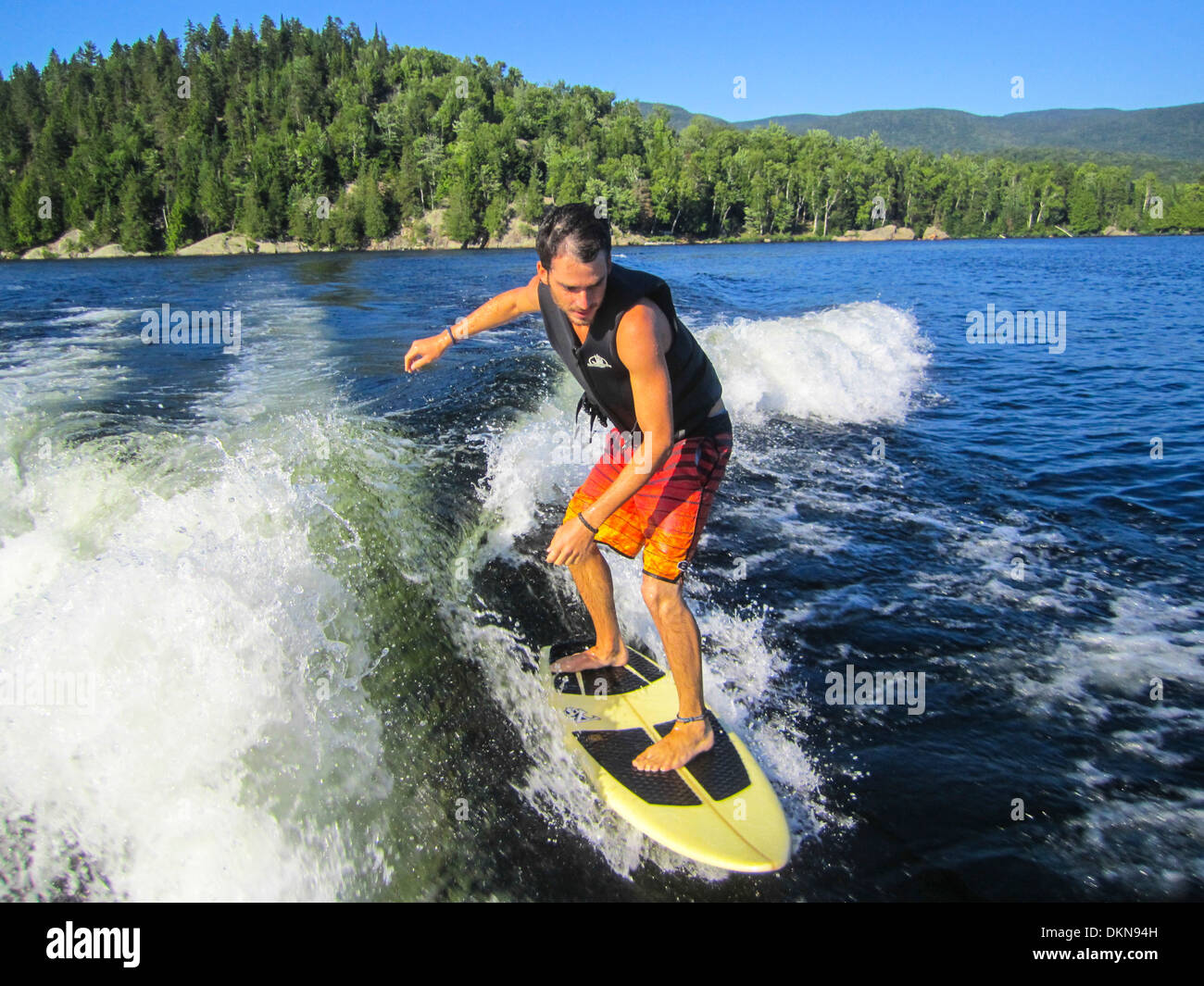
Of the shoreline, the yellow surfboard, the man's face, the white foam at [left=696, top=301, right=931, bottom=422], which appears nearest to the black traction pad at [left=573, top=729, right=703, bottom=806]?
the yellow surfboard

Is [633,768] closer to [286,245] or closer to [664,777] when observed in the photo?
[664,777]

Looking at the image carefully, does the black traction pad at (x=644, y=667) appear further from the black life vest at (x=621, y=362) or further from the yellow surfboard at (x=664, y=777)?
the black life vest at (x=621, y=362)

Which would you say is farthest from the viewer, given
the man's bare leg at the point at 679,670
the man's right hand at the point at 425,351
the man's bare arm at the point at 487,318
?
the man's right hand at the point at 425,351

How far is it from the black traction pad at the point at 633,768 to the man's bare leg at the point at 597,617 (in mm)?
587

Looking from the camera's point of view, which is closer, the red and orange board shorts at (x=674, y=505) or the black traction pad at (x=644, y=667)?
the red and orange board shorts at (x=674, y=505)

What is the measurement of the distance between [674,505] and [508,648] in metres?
1.87

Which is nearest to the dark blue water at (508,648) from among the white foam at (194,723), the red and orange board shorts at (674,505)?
the white foam at (194,723)

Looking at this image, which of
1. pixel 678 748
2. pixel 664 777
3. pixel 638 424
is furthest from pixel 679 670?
pixel 638 424

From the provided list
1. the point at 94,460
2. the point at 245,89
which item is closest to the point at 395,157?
the point at 245,89

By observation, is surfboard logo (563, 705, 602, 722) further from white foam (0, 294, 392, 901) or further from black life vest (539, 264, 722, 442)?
black life vest (539, 264, 722, 442)

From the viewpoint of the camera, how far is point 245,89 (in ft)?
431

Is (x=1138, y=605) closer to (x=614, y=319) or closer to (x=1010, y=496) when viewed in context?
(x=1010, y=496)

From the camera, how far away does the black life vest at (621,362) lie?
3.40m
